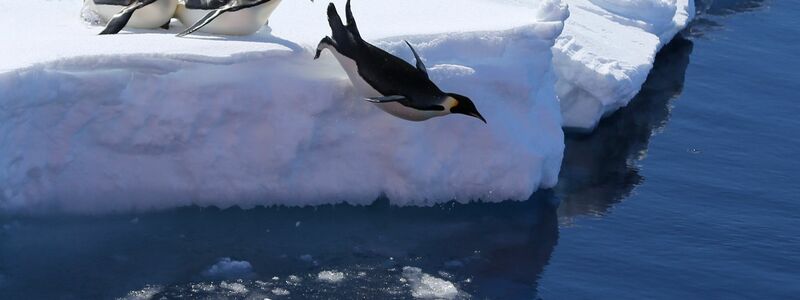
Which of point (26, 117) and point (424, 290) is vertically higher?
point (26, 117)

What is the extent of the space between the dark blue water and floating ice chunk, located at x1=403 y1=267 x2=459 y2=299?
0.06 ft

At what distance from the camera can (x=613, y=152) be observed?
10125mm

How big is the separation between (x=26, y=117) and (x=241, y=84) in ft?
3.97

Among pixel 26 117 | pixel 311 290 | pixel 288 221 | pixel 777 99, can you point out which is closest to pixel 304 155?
pixel 288 221

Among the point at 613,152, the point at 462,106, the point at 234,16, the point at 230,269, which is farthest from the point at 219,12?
the point at 613,152

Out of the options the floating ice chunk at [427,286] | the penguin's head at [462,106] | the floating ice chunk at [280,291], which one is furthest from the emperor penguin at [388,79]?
the floating ice chunk at [280,291]

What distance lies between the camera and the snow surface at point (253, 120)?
7.55 meters

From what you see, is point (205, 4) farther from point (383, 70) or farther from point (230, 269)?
point (230, 269)

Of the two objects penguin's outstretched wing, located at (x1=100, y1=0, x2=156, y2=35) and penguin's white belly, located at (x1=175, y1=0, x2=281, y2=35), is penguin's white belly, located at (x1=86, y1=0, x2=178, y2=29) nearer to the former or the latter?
penguin's outstretched wing, located at (x1=100, y1=0, x2=156, y2=35)

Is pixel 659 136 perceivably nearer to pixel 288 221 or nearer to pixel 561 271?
pixel 561 271

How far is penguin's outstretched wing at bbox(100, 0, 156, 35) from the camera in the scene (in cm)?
830

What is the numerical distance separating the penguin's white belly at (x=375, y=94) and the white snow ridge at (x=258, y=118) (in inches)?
3.4

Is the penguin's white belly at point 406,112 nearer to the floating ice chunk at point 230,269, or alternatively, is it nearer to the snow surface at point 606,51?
the floating ice chunk at point 230,269

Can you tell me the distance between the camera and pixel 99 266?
7277 mm
